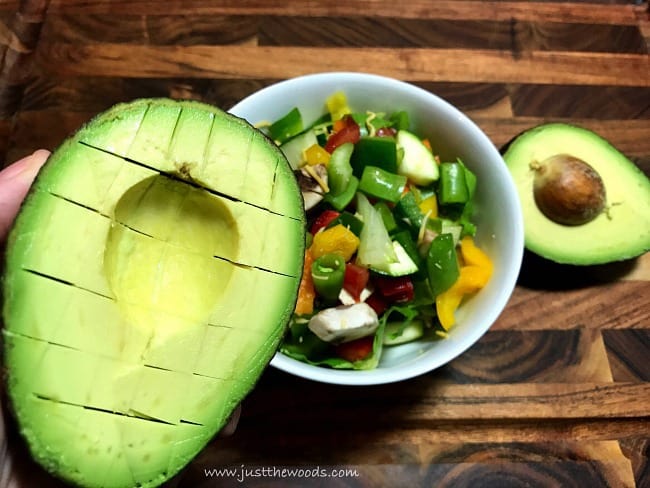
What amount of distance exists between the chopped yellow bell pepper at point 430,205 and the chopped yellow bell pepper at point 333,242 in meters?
0.17

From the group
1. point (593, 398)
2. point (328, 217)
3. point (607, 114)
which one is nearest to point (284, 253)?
point (328, 217)

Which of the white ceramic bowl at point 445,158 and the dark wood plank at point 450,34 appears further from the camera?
the dark wood plank at point 450,34

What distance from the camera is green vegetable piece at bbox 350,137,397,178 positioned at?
2.96 ft

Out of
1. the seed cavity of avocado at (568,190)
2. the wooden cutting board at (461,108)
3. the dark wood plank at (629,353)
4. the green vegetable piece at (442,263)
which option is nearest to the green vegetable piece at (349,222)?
the green vegetable piece at (442,263)

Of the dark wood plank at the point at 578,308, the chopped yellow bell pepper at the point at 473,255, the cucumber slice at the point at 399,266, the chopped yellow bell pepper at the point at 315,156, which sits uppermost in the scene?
the chopped yellow bell pepper at the point at 315,156

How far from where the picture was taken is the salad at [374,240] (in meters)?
0.84

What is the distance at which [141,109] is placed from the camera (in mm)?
549

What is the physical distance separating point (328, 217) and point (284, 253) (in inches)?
12.5

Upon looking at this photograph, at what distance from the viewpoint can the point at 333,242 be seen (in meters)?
0.84

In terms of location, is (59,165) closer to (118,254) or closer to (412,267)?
(118,254)

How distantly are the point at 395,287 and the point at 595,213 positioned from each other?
16.6 inches

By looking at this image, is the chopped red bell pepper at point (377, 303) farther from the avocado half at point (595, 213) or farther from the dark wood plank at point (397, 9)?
the dark wood plank at point (397, 9)

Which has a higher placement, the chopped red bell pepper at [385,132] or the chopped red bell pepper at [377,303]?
the chopped red bell pepper at [385,132]

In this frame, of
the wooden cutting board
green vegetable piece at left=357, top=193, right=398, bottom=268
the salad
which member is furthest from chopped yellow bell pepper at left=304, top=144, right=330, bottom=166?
the wooden cutting board
